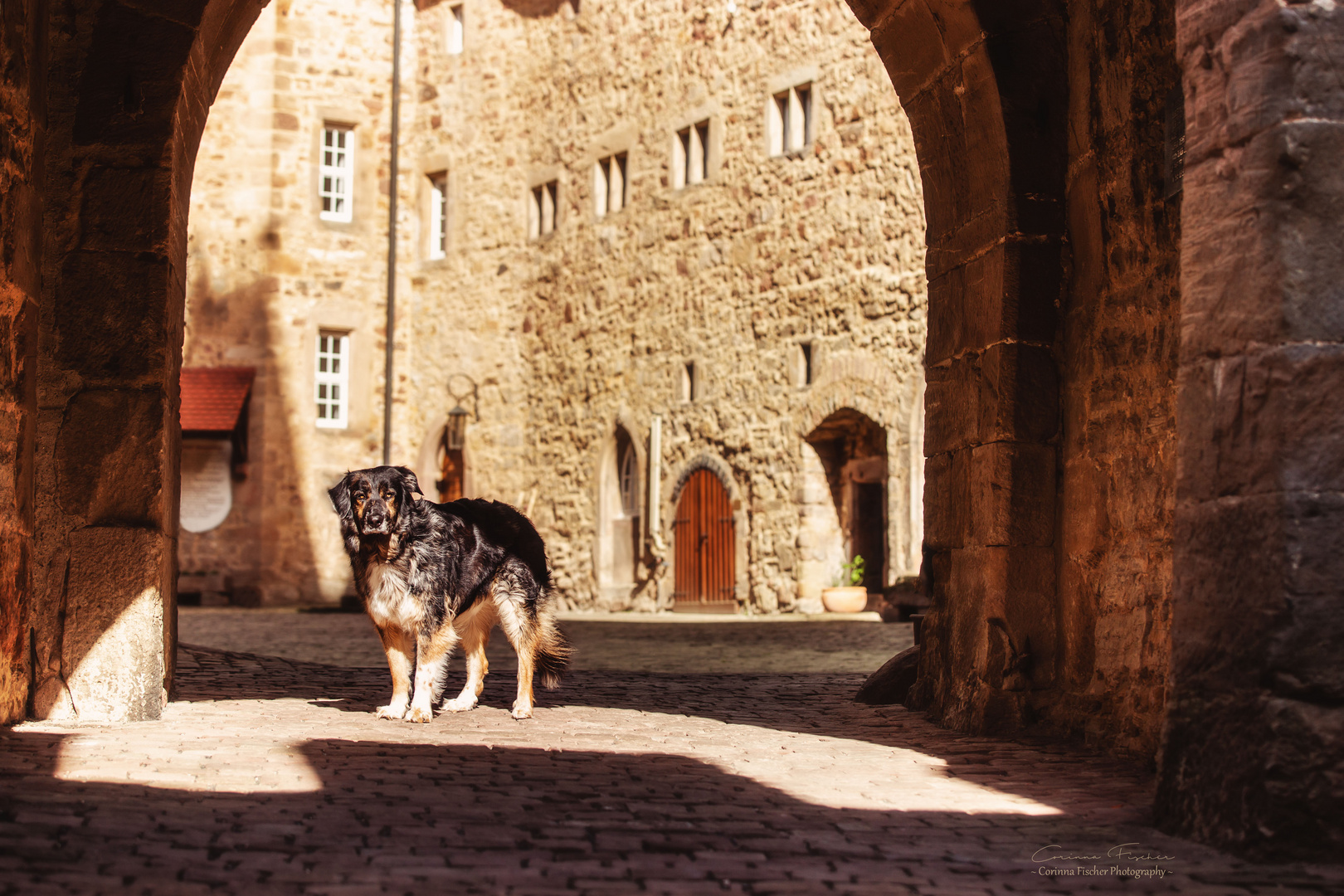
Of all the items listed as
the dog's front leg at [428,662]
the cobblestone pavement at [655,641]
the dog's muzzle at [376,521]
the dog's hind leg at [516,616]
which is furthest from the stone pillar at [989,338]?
the cobblestone pavement at [655,641]

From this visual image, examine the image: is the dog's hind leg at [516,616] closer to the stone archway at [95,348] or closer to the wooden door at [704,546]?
the stone archway at [95,348]

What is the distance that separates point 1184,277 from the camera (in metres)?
4.03

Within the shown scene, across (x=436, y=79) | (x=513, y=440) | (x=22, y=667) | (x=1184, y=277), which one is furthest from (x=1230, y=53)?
(x=436, y=79)

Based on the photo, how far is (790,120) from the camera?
17.8 metres

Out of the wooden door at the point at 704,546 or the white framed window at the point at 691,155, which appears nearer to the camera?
the wooden door at the point at 704,546

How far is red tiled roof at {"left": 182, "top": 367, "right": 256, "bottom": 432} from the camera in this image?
70.4 ft

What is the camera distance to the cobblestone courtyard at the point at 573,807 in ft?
10.7

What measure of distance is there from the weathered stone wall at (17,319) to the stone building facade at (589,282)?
11.2 m

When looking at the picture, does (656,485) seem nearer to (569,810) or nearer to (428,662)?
(428,662)

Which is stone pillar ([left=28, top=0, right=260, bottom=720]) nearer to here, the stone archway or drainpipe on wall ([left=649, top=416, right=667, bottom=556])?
the stone archway

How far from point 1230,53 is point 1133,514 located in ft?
6.47

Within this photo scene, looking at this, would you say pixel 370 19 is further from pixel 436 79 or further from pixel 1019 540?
pixel 1019 540

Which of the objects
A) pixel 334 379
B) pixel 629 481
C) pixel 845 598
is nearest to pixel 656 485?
pixel 629 481

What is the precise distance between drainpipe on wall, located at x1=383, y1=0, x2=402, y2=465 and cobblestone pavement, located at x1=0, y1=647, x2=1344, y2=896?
16557 millimetres
